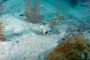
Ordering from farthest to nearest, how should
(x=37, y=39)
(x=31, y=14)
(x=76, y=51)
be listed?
(x=31, y=14)
(x=37, y=39)
(x=76, y=51)

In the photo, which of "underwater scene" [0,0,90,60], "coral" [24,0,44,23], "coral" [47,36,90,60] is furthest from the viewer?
"coral" [24,0,44,23]

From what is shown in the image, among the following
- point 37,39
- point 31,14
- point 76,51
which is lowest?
point 37,39

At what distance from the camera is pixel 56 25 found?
4.97 metres

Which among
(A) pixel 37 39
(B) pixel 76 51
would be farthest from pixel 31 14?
(B) pixel 76 51

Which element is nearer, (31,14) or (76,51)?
(76,51)

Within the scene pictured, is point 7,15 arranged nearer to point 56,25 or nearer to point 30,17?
point 30,17

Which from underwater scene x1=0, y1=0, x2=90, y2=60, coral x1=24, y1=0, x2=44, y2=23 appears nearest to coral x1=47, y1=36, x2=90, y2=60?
underwater scene x1=0, y1=0, x2=90, y2=60

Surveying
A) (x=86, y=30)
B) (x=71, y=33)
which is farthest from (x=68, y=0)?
(x=71, y=33)

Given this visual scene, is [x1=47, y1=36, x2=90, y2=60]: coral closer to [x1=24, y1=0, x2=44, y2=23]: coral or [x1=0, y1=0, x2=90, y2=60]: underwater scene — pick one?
[x1=0, y1=0, x2=90, y2=60]: underwater scene

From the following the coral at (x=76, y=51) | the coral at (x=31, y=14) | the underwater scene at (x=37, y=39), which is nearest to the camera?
the coral at (x=76, y=51)

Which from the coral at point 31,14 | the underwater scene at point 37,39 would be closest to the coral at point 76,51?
the underwater scene at point 37,39

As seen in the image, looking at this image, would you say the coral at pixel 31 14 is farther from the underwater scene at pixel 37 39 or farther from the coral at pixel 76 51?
the coral at pixel 76 51

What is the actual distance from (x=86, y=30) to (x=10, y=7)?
5.44 metres

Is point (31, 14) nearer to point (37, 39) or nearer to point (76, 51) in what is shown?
point (37, 39)
